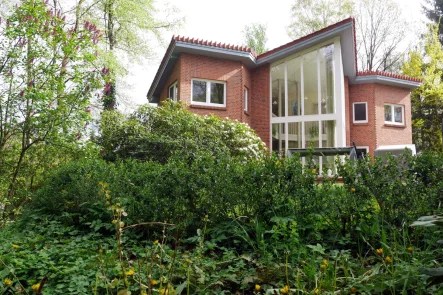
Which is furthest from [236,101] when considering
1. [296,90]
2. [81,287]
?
[81,287]

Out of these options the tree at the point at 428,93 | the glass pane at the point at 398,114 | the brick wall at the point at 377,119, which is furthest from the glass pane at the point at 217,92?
the tree at the point at 428,93

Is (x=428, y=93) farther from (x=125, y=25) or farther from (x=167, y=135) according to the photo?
(x=167, y=135)

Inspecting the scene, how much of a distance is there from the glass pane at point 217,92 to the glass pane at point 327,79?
13.6ft

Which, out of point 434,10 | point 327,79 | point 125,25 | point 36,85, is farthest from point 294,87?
point 434,10

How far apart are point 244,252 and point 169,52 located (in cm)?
1160

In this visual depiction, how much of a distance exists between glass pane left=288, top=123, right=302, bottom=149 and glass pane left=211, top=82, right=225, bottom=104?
10.9 feet

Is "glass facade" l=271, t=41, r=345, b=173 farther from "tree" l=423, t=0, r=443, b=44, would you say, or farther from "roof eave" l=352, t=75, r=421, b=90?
"tree" l=423, t=0, r=443, b=44

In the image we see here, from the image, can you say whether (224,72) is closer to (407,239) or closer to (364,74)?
(364,74)

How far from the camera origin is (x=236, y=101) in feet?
44.4

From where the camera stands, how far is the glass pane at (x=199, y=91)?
43.8 ft

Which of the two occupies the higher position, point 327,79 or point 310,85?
point 327,79

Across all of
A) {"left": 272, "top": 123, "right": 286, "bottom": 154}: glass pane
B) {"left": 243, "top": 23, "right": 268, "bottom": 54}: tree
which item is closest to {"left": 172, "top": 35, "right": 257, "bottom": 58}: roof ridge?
{"left": 272, "top": 123, "right": 286, "bottom": 154}: glass pane

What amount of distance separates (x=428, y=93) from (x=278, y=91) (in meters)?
12.3

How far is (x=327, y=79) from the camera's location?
13703 millimetres
